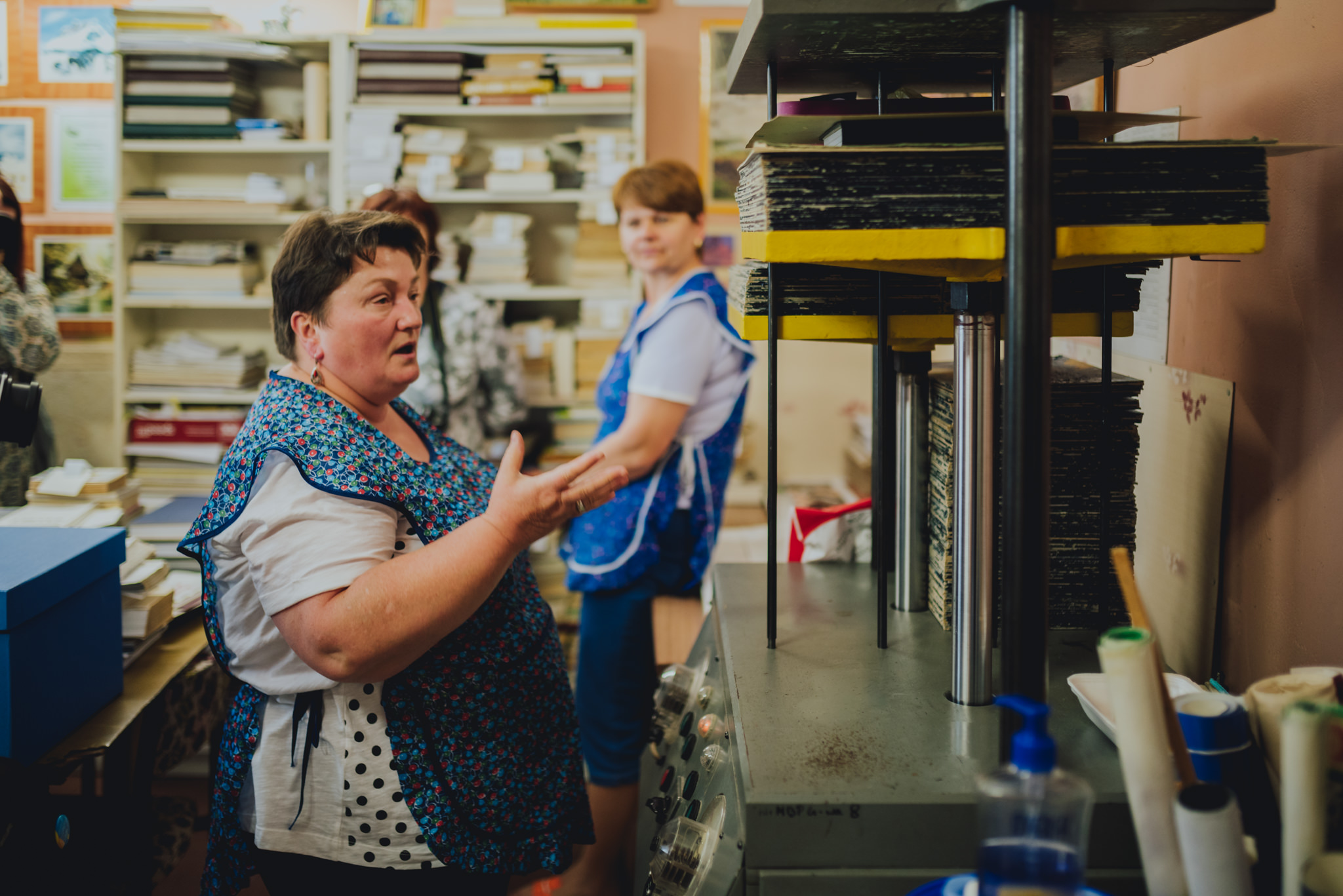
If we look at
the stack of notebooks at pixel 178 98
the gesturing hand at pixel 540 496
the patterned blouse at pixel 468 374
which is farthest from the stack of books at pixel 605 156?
the gesturing hand at pixel 540 496

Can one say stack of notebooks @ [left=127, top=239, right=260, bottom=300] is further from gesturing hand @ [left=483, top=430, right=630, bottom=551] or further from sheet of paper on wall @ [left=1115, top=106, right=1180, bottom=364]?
sheet of paper on wall @ [left=1115, top=106, right=1180, bottom=364]

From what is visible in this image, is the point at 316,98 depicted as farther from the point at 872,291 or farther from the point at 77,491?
the point at 872,291

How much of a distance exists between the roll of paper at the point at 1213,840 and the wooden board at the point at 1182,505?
69 centimetres

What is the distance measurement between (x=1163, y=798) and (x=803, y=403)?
3273 mm

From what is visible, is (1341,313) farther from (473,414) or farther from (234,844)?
(473,414)

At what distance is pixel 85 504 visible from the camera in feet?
6.19

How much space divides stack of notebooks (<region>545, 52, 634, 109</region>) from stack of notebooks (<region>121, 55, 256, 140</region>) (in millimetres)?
1175

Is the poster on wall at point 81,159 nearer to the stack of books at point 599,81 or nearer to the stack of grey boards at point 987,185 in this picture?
the stack of books at point 599,81

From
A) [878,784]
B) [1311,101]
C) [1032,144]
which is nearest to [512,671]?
[878,784]

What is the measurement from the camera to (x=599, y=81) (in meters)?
3.51

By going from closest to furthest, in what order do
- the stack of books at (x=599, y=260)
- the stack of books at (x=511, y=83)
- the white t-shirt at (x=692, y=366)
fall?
the white t-shirt at (x=692, y=366), the stack of books at (x=511, y=83), the stack of books at (x=599, y=260)

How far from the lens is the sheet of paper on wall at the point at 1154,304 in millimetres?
1451

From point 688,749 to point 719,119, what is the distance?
303 cm

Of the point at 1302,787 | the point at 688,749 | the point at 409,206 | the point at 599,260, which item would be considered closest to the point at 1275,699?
the point at 1302,787
